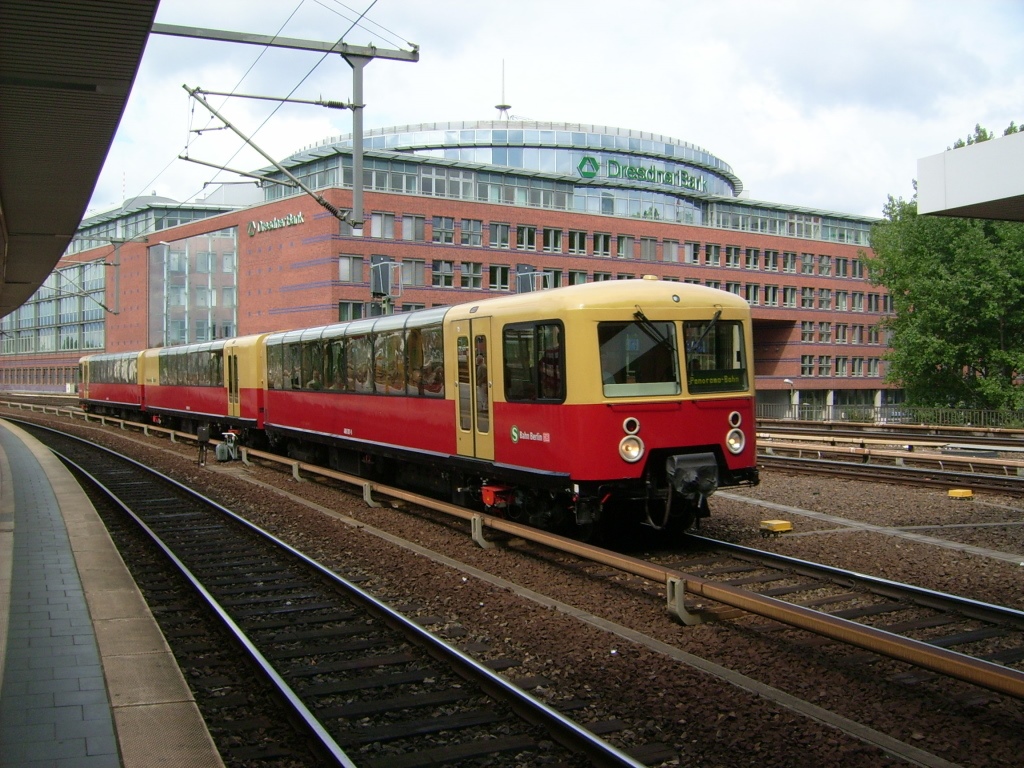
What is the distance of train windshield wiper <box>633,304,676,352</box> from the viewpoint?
10.4m

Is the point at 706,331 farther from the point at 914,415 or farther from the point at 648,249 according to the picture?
the point at 648,249

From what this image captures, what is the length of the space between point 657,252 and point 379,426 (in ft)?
169

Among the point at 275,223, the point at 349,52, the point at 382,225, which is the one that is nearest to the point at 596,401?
the point at 349,52

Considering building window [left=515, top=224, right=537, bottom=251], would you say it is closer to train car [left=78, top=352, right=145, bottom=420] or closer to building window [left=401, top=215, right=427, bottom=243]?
building window [left=401, top=215, right=427, bottom=243]

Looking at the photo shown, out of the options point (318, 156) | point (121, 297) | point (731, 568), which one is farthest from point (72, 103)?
point (121, 297)

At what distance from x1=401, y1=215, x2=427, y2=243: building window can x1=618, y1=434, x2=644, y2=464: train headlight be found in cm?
4623

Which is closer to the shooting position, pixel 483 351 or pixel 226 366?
pixel 483 351

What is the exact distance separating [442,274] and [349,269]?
5.69 meters

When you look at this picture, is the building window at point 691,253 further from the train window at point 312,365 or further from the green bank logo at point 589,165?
the train window at point 312,365

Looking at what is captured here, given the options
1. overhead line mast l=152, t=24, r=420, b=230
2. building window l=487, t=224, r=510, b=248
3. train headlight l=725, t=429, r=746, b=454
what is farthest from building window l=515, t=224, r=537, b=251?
train headlight l=725, t=429, r=746, b=454

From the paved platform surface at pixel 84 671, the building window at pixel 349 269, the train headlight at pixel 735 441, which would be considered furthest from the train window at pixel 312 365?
the building window at pixel 349 269

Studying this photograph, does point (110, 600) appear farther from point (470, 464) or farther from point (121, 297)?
point (121, 297)

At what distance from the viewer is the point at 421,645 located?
24.1 ft

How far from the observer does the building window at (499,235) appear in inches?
2301
